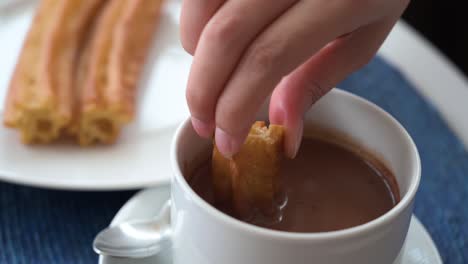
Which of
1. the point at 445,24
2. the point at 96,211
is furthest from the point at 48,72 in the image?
the point at 445,24

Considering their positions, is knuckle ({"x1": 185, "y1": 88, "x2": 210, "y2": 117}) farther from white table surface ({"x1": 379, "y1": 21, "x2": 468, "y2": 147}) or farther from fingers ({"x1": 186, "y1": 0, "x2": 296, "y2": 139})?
white table surface ({"x1": 379, "y1": 21, "x2": 468, "y2": 147})

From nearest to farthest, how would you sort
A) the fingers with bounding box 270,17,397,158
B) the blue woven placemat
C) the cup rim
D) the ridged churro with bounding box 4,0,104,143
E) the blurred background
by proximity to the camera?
the cup rim, the fingers with bounding box 270,17,397,158, the blue woven placemat, the ridged churro with bounding box 4,0,104,143, the blurred background

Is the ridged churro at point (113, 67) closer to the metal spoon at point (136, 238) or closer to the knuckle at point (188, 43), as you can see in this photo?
the metal spoon at point (136, 238)

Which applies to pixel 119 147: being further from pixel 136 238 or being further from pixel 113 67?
pixel 136 238

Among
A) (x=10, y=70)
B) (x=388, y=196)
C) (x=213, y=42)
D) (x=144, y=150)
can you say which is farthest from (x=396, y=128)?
(x=10, y=70)

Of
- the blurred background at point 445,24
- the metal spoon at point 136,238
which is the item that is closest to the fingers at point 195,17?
the metal spoon at point 136,238

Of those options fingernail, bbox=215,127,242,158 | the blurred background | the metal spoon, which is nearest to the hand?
fingernail, bbox=215,127,242,158
